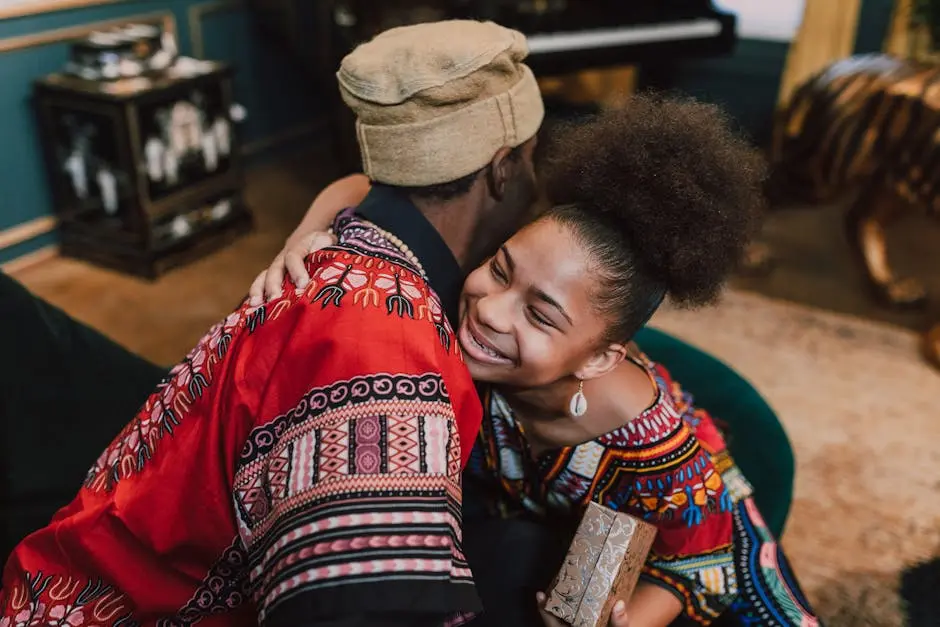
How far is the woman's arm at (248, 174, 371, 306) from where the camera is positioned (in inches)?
38.9

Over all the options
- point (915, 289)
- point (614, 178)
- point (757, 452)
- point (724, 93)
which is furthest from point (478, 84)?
point (724, 93)

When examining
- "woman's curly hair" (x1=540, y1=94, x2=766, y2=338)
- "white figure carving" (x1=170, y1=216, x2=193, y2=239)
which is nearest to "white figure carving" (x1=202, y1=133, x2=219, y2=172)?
"white figure carving" (x1=170, y1=216, x2=193, y2=239)

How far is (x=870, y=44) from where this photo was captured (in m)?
3.65

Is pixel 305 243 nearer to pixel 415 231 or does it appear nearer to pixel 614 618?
pixel 415 231

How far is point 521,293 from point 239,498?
16.2 inches

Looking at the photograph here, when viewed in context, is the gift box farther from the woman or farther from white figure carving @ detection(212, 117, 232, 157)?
white figure carving @ detection(212, 117, 232, 157)

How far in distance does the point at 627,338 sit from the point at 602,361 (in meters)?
0.04

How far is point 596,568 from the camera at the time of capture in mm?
1037

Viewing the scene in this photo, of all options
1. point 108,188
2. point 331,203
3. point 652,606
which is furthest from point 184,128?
point 652,606

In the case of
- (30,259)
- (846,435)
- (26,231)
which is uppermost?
(26,231)

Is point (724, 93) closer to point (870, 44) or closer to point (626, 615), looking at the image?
point (870, 44)

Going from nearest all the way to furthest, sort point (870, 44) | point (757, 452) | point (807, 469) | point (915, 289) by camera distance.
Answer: point (757, 452) < point (807, 469) < point (915, 289) < point (870, 44)

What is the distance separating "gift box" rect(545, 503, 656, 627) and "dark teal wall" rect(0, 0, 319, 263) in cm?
270

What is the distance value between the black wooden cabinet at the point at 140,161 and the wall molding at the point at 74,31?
0.43 feet
